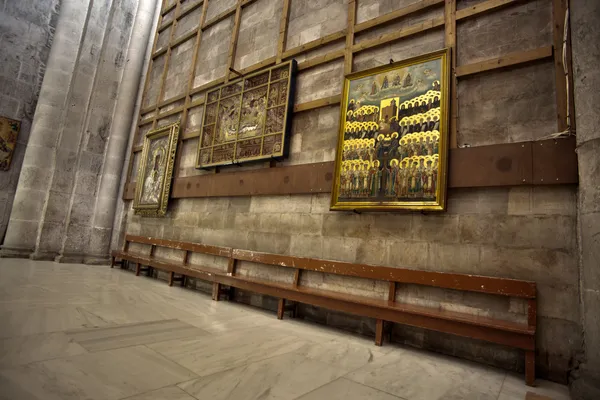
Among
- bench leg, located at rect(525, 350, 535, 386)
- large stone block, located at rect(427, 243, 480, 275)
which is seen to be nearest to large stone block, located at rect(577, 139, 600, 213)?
large stone block, located at rect(427, 243, 480, 275)

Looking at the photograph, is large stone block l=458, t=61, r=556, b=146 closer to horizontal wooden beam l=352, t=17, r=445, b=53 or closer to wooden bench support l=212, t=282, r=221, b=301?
horizontal wooden beam l=352, t=17, r=445, b=53

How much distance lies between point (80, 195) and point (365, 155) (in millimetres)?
8014

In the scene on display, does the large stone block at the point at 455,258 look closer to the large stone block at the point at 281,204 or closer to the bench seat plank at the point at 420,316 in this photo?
the bench seat plank at the point at 420,316

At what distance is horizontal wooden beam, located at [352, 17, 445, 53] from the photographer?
3.84 m

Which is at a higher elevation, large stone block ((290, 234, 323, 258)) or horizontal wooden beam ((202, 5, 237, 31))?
horizontal wooden beam ((202, 5, 237, 31))

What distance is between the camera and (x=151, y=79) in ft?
29.5

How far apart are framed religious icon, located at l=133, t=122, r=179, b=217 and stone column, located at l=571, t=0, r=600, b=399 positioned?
667cm

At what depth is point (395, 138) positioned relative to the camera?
373 cm

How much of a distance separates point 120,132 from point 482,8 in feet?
29.5

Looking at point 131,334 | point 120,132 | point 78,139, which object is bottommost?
point 131,334

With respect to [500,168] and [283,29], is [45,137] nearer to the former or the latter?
[283,29]

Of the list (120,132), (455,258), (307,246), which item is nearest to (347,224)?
(307,246)

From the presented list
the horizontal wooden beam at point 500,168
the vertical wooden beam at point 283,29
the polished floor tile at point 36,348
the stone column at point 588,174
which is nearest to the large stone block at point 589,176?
the stone column at point 588,174

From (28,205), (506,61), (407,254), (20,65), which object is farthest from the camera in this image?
(20,65)
